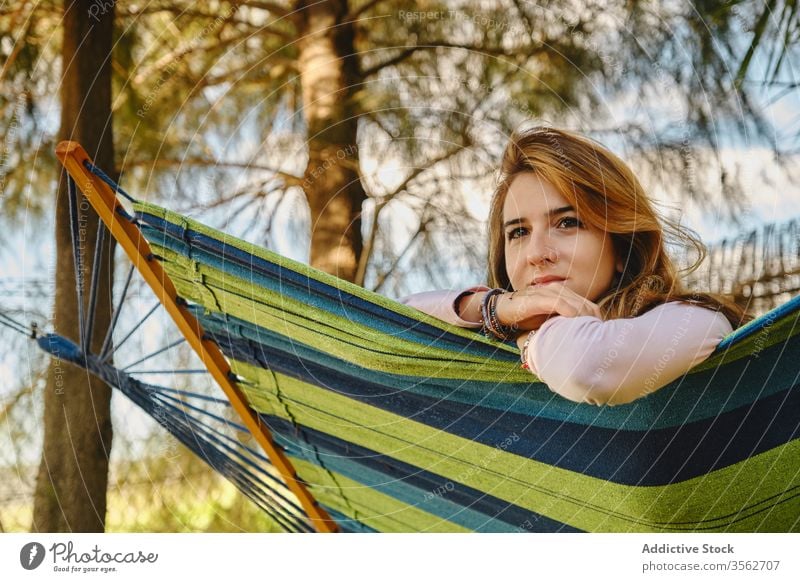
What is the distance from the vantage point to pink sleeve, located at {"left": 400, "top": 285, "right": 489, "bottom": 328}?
1.00m

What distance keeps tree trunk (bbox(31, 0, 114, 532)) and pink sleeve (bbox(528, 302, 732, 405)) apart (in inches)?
52.8

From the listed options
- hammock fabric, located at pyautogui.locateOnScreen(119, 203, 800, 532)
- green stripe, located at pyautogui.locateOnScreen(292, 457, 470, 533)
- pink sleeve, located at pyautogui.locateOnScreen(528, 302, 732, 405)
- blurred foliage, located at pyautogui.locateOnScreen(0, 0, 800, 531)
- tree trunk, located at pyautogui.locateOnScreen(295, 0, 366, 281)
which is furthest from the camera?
tree trunk, located at pyautogui.locateOnScreen(295, 0, 366, 281)

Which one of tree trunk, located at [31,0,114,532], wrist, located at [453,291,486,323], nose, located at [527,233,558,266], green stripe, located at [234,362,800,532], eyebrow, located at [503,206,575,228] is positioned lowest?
green stripe, located at [234,362,800,532]

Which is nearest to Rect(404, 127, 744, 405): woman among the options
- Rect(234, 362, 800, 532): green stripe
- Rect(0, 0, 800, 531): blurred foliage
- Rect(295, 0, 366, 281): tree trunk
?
Rect(234, 362, 800, 532): green stripe

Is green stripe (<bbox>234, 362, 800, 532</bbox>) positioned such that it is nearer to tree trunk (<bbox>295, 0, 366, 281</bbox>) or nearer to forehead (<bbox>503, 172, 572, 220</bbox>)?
forehead (<bbox>503, 172, 572, 220</bbox>)

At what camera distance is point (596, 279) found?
103 cm

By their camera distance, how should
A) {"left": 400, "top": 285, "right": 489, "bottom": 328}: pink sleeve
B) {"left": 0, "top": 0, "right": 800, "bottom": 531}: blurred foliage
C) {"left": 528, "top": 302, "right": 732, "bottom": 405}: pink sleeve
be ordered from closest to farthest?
{"left": 528, "top": 302, "right": 732, "bottom": 405}: pink sleeve, {"left": 400, "top": 285, "right": 489, "bottom": 328}: pink sleeve, {"left": 0, "top": 0, "right": 800, "bottom": 531}: blurred foliage

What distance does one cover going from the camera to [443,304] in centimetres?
104

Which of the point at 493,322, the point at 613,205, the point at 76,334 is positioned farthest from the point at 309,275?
the point at 76,334

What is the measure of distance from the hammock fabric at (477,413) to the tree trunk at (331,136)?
862 millimetres

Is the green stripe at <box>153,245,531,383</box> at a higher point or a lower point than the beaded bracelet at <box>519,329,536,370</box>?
higher

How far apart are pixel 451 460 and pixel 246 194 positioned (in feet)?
3.84

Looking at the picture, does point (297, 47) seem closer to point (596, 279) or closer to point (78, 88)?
point (78, 88)

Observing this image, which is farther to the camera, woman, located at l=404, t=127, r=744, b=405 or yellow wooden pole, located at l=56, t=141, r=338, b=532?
yellow wooden pole, located at l=56, t=141, r=338, b=532
